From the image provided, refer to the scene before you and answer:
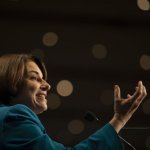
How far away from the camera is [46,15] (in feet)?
8.21

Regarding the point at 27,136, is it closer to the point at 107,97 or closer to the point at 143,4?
the point at 107,97

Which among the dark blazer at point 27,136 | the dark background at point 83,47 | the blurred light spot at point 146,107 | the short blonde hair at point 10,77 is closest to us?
the dark blazer at point 27,136

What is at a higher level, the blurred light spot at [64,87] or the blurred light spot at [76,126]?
the blurred light spot at [64,87]

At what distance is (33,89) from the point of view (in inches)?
56.5

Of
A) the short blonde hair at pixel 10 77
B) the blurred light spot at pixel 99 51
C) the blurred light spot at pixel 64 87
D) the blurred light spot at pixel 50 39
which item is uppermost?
the blurred light spot at pixel 50 39

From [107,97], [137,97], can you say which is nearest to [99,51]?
[107,97]

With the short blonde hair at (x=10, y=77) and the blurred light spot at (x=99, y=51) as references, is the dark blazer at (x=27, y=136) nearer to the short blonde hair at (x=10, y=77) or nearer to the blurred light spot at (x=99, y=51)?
the short blonde hair at (x=10, y=77)

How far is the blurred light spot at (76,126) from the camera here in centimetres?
247

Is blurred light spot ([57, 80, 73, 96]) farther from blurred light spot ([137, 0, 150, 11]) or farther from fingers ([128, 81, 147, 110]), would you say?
fingers ([128, 81, 147, 110])

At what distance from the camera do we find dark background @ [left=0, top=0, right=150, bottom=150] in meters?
2.45

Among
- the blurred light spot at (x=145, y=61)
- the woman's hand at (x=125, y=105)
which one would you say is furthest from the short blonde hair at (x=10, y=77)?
the blurred light spot at (x=145, y=61)

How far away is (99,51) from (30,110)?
1.32 metres

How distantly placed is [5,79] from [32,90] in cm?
9

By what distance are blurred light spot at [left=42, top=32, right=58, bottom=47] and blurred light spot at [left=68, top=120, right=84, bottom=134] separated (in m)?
0.44
